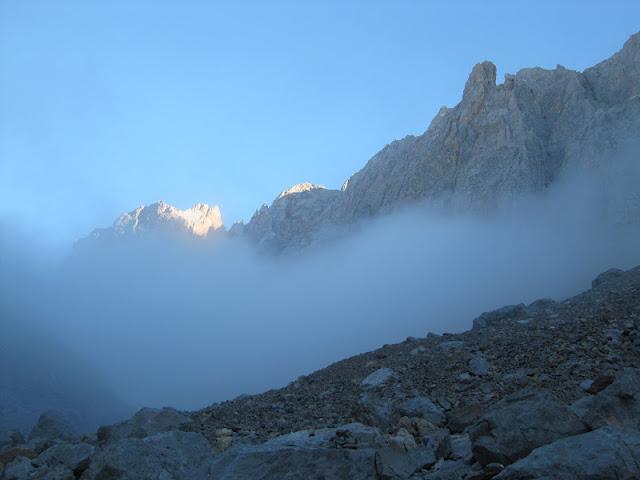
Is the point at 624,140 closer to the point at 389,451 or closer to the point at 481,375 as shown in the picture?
the point at 481,375

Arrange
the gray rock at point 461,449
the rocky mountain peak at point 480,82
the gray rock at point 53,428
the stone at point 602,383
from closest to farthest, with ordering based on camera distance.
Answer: the gray rock at point 461,449, the stone at point 602,383, the gray rock at point 53,428, the rocky mountain peak at point 480,82

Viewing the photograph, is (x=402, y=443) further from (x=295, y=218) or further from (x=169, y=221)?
(x=169, y=221)

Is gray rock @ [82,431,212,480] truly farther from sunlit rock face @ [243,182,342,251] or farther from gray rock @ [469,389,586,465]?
sunlit rock face @ [243,182,342,251]

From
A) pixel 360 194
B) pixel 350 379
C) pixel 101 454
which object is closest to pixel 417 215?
pixel 360 194

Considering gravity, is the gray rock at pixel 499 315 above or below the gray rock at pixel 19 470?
below

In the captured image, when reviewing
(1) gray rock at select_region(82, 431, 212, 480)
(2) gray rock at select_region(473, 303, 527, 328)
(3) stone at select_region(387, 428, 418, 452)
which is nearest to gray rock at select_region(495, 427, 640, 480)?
(3) stone at select_region(387, 428, 418, 452)

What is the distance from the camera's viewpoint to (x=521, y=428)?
811 cm

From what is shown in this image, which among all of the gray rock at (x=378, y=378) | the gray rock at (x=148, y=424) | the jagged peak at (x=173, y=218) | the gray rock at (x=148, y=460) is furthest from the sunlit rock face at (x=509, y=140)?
the gray rock at (x=148, y=460)

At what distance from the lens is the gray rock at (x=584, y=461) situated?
21.0ft

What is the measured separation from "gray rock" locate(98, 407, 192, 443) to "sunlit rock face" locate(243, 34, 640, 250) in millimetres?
58219

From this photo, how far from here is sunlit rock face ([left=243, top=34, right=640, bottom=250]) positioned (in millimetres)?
68688

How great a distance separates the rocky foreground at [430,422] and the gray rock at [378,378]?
0.21 feet

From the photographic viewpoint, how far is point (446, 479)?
24.8 ft

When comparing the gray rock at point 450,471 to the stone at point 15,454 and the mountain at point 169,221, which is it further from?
the mountain at point 169,221
